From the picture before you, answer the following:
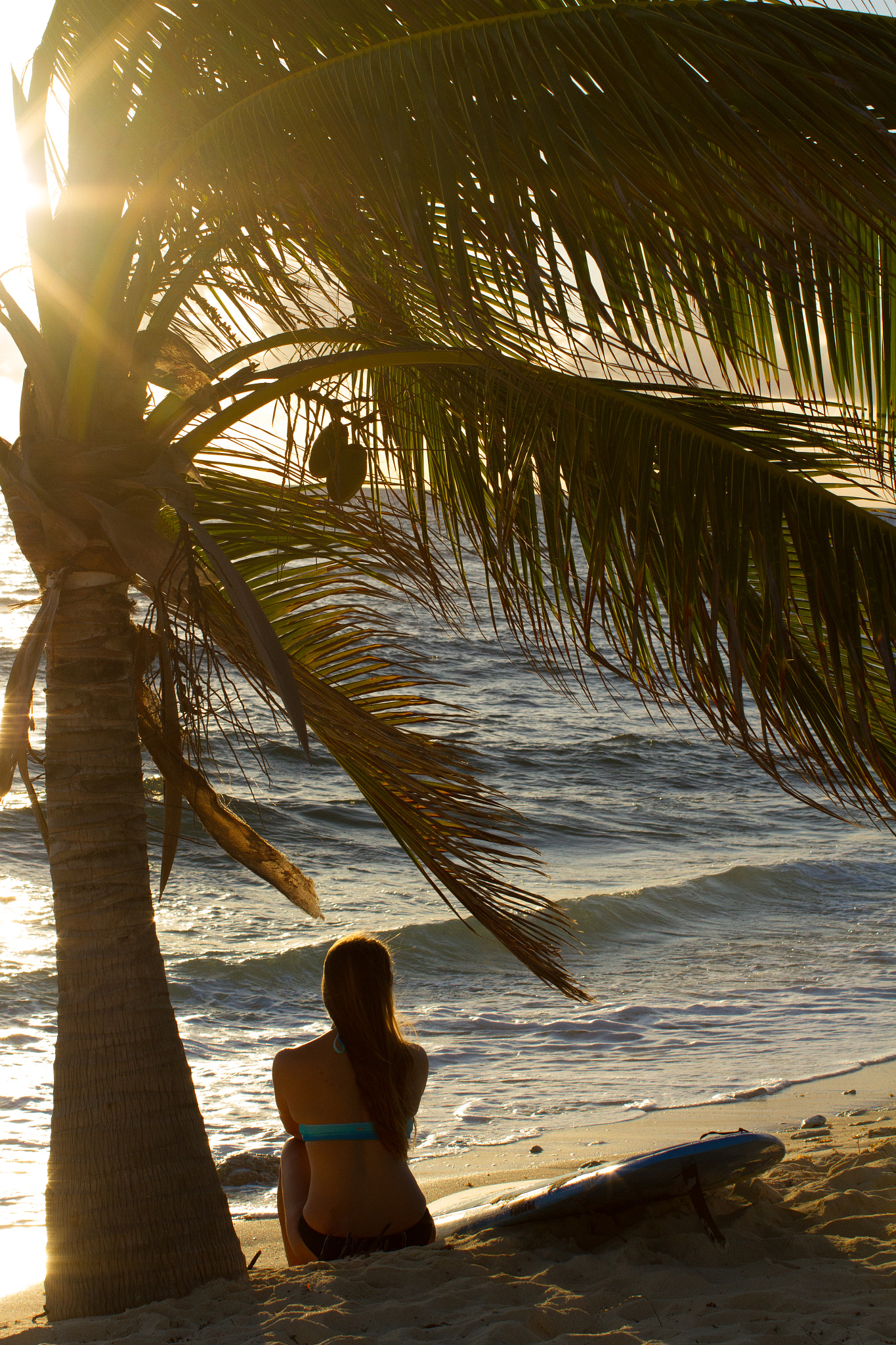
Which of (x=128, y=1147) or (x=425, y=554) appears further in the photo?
(x=425, y=554)

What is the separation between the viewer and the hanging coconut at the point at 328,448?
10.9 feet

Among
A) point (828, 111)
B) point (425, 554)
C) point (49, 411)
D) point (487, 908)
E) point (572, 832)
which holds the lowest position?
point (572, 832)

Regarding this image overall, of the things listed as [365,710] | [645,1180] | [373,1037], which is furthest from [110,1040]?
[645,1180]

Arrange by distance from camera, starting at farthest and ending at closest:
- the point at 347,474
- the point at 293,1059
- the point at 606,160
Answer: the point at 347,474
the point at 293,1059
the point at 606,160

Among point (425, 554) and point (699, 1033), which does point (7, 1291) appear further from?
point (699, 1033)

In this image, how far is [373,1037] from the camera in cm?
333

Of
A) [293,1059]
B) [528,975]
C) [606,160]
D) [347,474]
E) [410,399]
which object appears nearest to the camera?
[606,160]

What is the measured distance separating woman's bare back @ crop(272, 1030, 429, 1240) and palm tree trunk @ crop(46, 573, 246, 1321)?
0.28 m

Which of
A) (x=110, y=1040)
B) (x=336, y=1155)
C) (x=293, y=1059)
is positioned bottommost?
(x=336, y=1155)

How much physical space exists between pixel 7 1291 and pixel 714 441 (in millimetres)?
3901

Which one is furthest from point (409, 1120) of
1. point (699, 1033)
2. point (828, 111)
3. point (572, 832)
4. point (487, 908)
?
point (572, 832)

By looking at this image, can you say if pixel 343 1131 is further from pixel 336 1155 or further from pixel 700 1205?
pixel 700 1205

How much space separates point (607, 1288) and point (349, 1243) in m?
0.84

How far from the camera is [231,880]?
13297 mm
